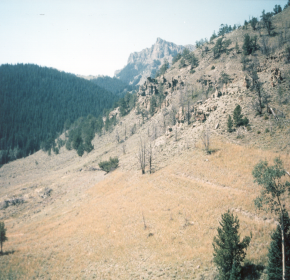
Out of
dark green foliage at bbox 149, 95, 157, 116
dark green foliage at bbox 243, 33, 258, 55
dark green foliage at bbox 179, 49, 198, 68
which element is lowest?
dark green foliage at bbox 149, 95, 157, 116

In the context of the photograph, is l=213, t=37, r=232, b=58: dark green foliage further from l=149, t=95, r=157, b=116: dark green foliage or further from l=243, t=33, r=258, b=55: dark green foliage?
l=149, t=95, r=157, b=116: dark green foliage

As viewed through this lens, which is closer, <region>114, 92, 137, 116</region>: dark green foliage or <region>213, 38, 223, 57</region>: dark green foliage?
<region>213, 38, 223, 57</region>: dark green foliage

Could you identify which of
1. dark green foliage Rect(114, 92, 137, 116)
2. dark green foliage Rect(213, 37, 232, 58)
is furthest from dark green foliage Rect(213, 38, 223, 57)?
dark green foliage Rect(114, 92, 137, 116)

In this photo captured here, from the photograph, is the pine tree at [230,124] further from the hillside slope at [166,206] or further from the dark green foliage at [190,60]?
the dark green foliage at [190,60]

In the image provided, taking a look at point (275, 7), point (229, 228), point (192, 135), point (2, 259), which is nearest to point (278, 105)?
point (192, 135)

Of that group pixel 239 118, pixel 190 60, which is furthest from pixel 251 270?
pixel 190 60

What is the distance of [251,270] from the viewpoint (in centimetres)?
1257

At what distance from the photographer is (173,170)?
40.0m

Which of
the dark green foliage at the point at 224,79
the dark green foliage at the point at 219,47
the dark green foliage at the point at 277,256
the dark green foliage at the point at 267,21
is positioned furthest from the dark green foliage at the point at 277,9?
the dark green foliage at the point at 277,256

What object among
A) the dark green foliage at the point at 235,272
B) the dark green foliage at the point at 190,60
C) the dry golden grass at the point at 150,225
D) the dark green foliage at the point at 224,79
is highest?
the dark green foliage at the point at 190,60

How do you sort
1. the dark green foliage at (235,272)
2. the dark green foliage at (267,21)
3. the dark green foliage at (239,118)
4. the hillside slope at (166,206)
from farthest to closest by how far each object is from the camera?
the dark green foliage at (267,21) < the dark green foliage at (239,118) < the hillside slope at (166,206) < the dark green foliage at (235,272)

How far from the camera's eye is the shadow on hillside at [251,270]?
1199 cm

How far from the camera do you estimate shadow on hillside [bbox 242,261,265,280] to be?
39.3ft

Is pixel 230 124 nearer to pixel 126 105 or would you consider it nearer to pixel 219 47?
pixel 219 47
